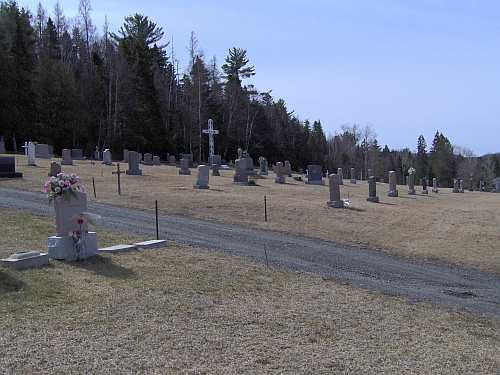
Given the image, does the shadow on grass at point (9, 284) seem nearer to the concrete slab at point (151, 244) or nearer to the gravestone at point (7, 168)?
the concrete slab at point (151, 244)

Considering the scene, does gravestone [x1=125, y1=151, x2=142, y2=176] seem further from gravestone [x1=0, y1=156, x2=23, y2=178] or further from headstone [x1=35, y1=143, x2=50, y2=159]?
headstone [x1=35, y1=143, x2=50, y2=159]

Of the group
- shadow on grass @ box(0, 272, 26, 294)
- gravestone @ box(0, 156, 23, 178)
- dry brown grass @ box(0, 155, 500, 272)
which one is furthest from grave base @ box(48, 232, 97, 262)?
gravestone @ box(0, 156, 23, 178)

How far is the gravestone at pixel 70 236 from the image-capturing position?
8.13 meters

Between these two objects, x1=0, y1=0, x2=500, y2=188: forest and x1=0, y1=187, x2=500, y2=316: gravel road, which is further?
x1=0, y1=0, x2=500, y2=188: forest

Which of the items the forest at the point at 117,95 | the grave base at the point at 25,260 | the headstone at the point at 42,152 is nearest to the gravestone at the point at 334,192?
the grave base at the point at 25,260

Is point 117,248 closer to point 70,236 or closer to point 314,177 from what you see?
point 70,236

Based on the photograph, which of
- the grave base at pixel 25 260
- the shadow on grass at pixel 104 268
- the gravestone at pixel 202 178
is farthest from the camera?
the gravestone at pixel 202 178

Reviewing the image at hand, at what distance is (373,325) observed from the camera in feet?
22.2

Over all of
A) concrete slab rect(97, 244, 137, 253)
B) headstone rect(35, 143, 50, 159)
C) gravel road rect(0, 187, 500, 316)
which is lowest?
gravel road rect(0, 187, 500, 316)

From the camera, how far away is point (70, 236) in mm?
8297

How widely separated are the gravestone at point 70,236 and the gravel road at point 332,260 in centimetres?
337

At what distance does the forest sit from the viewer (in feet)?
160

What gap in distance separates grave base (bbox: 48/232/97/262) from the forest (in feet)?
144

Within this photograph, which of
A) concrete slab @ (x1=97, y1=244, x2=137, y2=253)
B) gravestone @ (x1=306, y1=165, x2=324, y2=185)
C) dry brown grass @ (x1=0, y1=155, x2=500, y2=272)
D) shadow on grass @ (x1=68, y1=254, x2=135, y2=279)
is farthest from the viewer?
gravestone @ (x1=306, y1=165, x2=324, y2=185)
